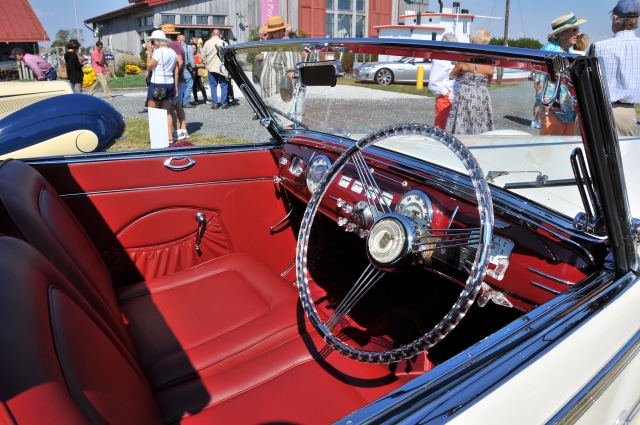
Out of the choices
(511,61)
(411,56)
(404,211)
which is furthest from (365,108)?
(511,61)

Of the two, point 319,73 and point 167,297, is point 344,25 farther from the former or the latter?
point 167,297

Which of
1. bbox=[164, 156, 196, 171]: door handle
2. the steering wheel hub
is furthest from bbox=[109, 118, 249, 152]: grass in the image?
the steering wheel hub

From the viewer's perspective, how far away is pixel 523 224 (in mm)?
1400

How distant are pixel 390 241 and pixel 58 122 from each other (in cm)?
289

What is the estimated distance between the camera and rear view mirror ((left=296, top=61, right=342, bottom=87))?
79.7 inches

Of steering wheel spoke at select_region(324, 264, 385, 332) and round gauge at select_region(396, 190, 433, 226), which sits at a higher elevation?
round gauge at select_region(396, 190, 433, 226)

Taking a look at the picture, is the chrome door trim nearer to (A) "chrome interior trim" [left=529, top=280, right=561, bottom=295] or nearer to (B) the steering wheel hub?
(A) "chrome interior trim" [left=529, top=280, right=561, bottom=295]

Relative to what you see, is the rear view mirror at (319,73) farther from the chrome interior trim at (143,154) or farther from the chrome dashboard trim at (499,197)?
the chrome interior trim at (143,154)

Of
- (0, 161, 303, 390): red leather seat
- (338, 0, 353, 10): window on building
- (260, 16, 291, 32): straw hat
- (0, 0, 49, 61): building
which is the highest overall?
(0, 0, 49, 61): building

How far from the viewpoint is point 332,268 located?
2.43 m

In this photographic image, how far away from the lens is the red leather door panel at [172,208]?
2.16 meters

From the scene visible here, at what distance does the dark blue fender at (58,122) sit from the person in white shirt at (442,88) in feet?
8.33

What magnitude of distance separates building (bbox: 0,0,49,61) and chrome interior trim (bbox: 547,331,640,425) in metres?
28.7

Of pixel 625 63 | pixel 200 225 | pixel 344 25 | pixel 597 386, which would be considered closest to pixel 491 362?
pixel 597 386
